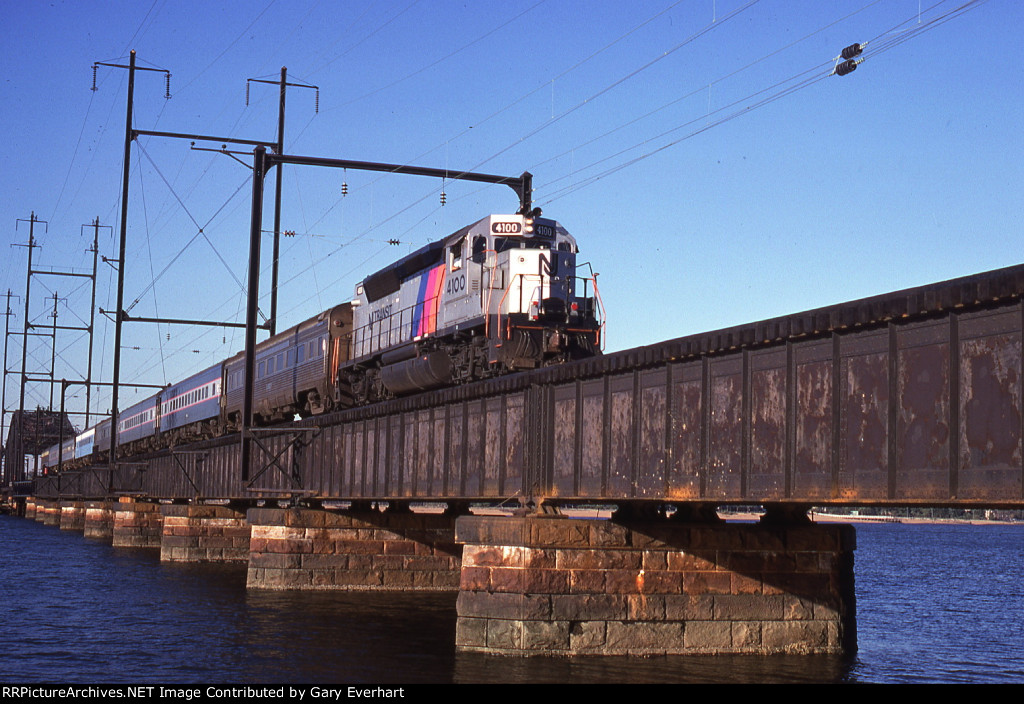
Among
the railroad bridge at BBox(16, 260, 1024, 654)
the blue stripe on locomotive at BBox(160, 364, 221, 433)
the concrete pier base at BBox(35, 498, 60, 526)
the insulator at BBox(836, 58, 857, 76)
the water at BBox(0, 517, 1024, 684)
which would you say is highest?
the insulator at BBox(836, 58, 857, 76)

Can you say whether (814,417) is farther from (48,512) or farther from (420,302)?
(48,512)

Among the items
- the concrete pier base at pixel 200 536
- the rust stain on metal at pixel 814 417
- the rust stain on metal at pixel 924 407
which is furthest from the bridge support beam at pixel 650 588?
the concrete pier base at pixel 200 536

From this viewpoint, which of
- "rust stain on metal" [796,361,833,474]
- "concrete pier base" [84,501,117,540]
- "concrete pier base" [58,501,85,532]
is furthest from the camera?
"concrete pier base" [58,501,85,532]

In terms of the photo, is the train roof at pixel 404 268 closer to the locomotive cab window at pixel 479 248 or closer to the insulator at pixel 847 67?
the locomotive cab window at pixel 479 248

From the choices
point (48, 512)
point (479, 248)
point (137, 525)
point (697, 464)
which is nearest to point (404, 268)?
point (479, 248)

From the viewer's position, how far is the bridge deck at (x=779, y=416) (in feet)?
39.7

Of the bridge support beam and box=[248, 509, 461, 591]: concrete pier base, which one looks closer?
the bridge support beam

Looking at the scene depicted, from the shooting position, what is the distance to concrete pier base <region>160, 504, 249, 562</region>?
4578cm

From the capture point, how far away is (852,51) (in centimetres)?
1360

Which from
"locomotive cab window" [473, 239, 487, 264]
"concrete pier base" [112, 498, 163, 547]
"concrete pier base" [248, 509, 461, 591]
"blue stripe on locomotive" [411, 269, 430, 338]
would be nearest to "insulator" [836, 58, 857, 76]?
"locomotive cab window" [473, 239, 487, 264]

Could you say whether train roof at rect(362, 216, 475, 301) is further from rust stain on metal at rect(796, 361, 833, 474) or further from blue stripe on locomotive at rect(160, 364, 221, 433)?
blue stripe on locomotive at rect(160, 364, 221, 433)

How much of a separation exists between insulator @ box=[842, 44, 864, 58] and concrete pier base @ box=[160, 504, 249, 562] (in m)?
37.6

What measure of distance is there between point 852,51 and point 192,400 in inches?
1927

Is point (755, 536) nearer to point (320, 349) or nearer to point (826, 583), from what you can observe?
point (826, 583)
